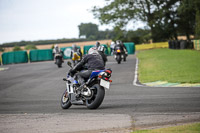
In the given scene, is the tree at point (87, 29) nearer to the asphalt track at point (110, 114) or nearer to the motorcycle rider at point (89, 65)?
the asphalt track at point (110, 114)

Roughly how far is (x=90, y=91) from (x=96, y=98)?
290mm

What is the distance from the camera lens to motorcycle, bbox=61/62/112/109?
880cm

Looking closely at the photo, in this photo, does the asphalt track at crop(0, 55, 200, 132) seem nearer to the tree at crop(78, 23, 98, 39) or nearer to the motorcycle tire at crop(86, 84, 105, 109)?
the motorcycle tire at crop(86, 84, 105, 109)

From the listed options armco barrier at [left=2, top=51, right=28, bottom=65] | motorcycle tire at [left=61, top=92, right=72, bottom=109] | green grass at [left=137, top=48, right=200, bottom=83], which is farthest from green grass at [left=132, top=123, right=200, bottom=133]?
armco barrier at [left=2, top=51, right=28, bottom=65]

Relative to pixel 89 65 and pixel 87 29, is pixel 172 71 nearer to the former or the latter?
pixel 89 65

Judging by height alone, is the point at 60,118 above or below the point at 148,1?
below

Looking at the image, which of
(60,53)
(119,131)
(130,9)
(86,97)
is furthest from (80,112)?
(130,9)

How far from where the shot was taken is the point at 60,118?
8.11 m

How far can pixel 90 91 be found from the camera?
357 inches

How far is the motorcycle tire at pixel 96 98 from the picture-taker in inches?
346

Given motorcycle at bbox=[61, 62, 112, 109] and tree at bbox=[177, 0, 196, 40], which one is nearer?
motorcycle at bbox=[61, 62, 112, 109]

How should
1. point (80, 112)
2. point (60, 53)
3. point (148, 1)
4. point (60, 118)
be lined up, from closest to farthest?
point (60, 118) < point (80, 112) < point (60, 53) < point (148, 1)

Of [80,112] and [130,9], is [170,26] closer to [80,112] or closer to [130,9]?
[130,9]

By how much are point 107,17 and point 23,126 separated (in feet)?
200
